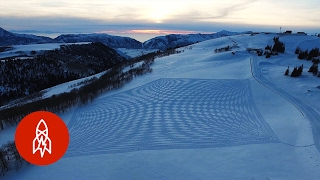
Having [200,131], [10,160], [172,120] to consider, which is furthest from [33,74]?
[200,131]

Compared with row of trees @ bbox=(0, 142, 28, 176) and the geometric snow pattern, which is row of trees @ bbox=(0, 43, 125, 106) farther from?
row of trees @ bbox=(0, 142, 28, 176)

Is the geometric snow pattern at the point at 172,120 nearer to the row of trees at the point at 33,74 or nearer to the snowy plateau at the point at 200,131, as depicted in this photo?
the snowy plateau at the point at 200,131

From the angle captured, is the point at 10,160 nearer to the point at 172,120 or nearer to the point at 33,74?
the point at 172,120

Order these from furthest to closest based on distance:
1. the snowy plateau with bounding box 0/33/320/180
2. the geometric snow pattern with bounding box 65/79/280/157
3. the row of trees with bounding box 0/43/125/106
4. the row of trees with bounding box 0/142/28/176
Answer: the row of trees with bounding box 0/43/125/106, the geometric snow pattern with bounding box 65/79/280/157, the row of trees with bounding box 0/142/28/176, the snowy plateau with bounding box 0/33/320/180

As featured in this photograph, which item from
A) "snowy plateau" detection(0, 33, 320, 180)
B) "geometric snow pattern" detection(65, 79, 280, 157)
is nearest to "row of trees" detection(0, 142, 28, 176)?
"snowy plateau" detection(0, 33, 320, 180)

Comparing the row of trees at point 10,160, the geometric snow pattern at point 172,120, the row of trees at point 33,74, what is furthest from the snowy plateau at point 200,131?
the row of trees at point 33,74

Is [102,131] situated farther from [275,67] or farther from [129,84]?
[275,67]
